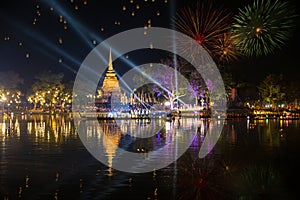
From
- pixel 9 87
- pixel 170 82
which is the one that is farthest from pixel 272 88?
pixel 9 87

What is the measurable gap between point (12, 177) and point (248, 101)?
8852 cm

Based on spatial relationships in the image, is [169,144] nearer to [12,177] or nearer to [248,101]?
[12,177]

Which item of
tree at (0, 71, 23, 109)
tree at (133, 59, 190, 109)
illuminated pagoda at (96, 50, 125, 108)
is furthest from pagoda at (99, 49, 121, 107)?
tree at (133, 59, 190, 109)

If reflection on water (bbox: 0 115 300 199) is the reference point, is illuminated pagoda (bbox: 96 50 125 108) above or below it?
above

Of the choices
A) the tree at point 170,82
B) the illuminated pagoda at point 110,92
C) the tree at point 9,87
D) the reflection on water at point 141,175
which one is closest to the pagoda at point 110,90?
the illuminated pagoda at point 110,92

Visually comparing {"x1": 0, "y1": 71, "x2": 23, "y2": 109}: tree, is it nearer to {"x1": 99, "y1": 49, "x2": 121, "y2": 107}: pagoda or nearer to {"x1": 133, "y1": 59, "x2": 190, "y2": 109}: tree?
{"x1": 99, "y1": 49, "x2": 121, "y2": 107}: pagoda

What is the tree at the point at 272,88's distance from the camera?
9000cm

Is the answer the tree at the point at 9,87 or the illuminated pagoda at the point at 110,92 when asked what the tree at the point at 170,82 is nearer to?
the tree at the point at 9,87

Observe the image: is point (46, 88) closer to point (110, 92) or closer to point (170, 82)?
point (110, 92)

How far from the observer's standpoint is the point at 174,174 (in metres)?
13.3

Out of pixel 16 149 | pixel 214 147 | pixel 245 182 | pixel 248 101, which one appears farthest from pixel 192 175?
pixel 248 101

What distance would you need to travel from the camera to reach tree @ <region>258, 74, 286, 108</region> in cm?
9000

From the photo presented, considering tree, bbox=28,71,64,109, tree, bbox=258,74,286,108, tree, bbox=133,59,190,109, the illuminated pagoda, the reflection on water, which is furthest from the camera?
the illuminated pagoda

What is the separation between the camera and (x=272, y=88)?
90500mm
